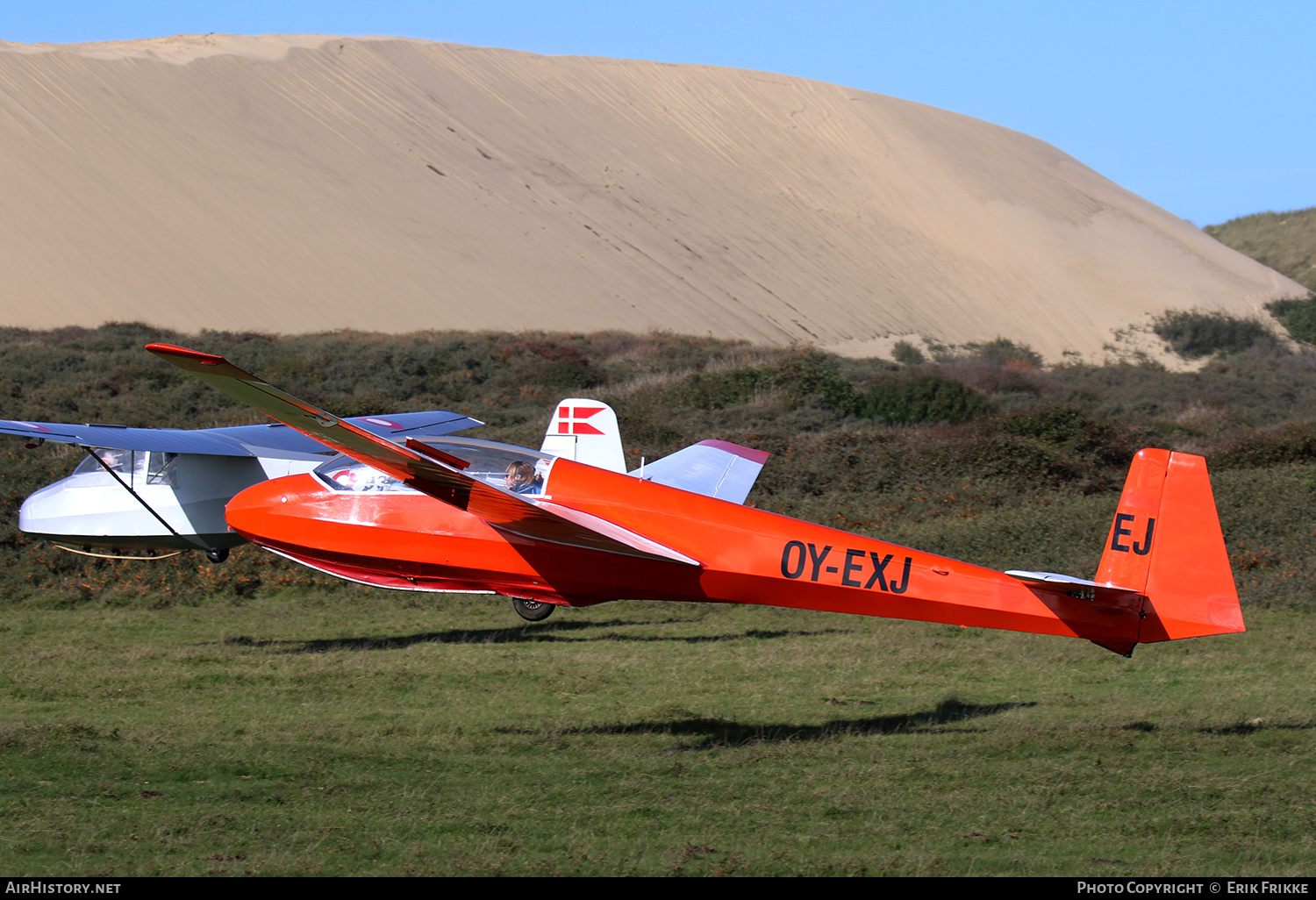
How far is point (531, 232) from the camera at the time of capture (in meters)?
57.5

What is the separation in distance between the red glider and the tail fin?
1 cm

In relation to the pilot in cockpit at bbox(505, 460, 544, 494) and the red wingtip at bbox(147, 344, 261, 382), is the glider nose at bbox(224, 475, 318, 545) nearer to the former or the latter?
the pilot in cockpit at bbox(505, 460, 544, 494)

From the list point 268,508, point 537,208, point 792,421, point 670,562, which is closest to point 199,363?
point 268,508

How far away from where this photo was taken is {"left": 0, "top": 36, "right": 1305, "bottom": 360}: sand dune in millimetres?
48938

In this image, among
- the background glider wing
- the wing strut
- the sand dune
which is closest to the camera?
the background glider wing

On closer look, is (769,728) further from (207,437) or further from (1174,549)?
(207,437)

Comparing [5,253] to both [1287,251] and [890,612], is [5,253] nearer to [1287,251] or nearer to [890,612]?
[890,612]

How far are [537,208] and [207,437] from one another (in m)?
48.0

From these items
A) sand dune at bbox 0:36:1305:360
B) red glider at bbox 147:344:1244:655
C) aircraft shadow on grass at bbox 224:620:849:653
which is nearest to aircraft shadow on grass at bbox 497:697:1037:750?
red glider at bbox 147:344:1244:655

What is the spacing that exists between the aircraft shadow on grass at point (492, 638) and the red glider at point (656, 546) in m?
3.48

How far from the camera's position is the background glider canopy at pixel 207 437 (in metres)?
11.7

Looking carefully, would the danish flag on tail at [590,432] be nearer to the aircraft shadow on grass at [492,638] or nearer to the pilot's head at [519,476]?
the pilot's head at [519,476]

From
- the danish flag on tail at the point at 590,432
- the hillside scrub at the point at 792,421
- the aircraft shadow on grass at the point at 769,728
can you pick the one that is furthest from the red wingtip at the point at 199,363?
the hillside scrub at the point at 792,421

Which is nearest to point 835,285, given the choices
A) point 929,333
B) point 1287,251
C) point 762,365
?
point 929,333
